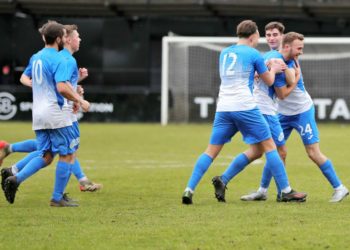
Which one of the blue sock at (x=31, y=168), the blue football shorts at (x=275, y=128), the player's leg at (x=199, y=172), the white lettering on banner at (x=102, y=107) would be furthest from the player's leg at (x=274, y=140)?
the white lettering on banner at (x=102, y=107)

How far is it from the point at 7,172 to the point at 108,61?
25.3 m

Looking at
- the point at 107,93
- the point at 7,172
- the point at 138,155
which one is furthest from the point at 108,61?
the point at 7,172

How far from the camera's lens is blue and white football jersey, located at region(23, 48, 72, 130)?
10.1 metres

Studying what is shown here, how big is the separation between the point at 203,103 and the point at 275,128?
19.4 m

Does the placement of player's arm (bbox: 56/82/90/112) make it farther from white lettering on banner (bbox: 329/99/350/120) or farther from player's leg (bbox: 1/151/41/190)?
white lettering on banner (bbox: 329/99/350/120)

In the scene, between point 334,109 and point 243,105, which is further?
point 334,109

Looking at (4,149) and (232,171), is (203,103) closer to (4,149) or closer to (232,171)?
(4,149)

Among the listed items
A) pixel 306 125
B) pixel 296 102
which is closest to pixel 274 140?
pixel 306 125

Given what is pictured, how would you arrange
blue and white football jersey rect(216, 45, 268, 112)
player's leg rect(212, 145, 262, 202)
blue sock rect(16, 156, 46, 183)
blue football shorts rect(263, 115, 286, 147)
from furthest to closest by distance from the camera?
blue football shorts rect(263, 115, 286, 147) < player's leg rect(212, 145, 262, 202) < blue sock rect(16, 156, 46, 183) < blue and white football jersey rect(216, 45, 268, 112)

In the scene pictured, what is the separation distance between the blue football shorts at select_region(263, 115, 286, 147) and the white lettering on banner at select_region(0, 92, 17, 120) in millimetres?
21137

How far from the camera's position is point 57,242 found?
776 centimetres

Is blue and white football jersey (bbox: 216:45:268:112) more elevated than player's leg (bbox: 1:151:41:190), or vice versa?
blue and white football jersey (bbox: 216:45:268:112)

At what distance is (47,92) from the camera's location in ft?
33.5

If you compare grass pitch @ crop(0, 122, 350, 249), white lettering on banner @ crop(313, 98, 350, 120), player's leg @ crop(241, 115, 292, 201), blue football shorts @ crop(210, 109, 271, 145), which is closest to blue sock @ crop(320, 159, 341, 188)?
grass pitch @ crop(0, 122, 350, 249)
